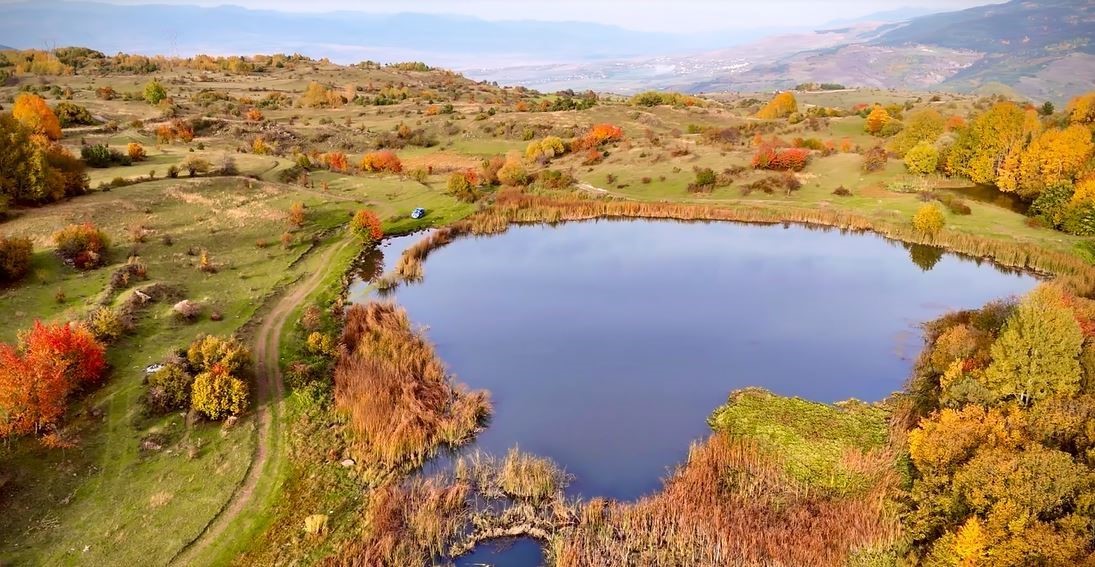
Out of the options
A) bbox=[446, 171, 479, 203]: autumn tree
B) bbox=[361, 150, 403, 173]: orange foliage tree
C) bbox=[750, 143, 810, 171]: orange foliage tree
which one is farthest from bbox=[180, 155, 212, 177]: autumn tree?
bbox=[750, 143, 810, 171]: orange foliage tree

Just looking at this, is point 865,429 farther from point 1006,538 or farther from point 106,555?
point 106,555

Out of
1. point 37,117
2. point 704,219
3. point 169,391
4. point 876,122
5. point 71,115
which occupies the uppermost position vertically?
point 71,115

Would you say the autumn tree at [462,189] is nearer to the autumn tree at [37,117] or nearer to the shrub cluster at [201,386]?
the shrub cluster at [201,386]

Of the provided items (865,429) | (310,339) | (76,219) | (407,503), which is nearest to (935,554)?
(865,429)

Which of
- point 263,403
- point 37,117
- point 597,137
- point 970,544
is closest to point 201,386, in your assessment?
point 263,403

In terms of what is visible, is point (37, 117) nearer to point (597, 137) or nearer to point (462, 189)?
point (462, 189)

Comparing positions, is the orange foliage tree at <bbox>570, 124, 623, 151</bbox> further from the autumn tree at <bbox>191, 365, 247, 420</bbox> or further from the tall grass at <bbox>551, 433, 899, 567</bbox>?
the tall grass at <bbox>551, 433, 899, 567</bbox>
